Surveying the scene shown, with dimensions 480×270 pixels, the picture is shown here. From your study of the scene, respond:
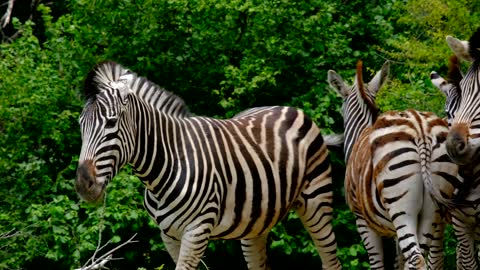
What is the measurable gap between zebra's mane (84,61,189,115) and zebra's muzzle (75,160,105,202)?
60 cm

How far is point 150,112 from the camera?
27.9 ft

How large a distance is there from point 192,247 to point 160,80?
4.31 metres

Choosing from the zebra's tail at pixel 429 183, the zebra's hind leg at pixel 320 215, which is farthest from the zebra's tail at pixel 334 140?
the zebra's tail at pixel 429 183

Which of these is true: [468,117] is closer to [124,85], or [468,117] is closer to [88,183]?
[124,85]

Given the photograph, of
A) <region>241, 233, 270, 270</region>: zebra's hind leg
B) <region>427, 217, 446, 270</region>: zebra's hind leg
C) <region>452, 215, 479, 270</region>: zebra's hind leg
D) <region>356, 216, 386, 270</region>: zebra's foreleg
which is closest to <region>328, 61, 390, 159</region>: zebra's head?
<region>356, 216, 386, 270</region>: zebra's foreleg

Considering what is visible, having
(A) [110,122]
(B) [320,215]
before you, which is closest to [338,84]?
(B) [320,215]

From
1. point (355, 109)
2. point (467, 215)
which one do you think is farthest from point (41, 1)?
point (467, 215)

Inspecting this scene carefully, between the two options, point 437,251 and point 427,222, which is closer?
point 427,222

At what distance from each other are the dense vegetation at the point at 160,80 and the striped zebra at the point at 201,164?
6.04 ft

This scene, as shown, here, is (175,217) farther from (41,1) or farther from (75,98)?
(41,1)

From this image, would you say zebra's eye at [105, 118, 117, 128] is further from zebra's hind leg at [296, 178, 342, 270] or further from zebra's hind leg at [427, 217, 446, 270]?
zebra's hind leg at [427, 217, 446, 270]

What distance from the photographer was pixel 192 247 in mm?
8234

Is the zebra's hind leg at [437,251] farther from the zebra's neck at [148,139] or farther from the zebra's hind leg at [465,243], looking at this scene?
the zebra's neck at [148,139]

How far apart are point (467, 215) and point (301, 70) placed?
462 centimetres
